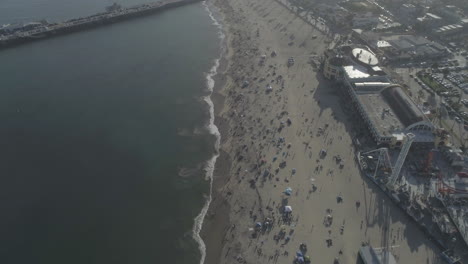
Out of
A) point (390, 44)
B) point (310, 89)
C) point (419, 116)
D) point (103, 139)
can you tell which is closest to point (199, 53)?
point (310, 89)

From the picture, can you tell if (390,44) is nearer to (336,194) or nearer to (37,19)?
(336,194)

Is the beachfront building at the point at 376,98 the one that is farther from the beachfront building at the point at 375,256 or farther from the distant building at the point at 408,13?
the distant building at the point at 408,13

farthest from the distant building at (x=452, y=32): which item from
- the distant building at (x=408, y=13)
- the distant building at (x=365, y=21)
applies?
the distant building at (x=365, y=21)

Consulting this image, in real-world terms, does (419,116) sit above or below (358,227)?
above

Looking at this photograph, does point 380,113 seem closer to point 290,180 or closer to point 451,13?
point 290,180

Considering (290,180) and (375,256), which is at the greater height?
(375,256)

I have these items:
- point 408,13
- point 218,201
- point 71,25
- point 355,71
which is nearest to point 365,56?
point 355,71
